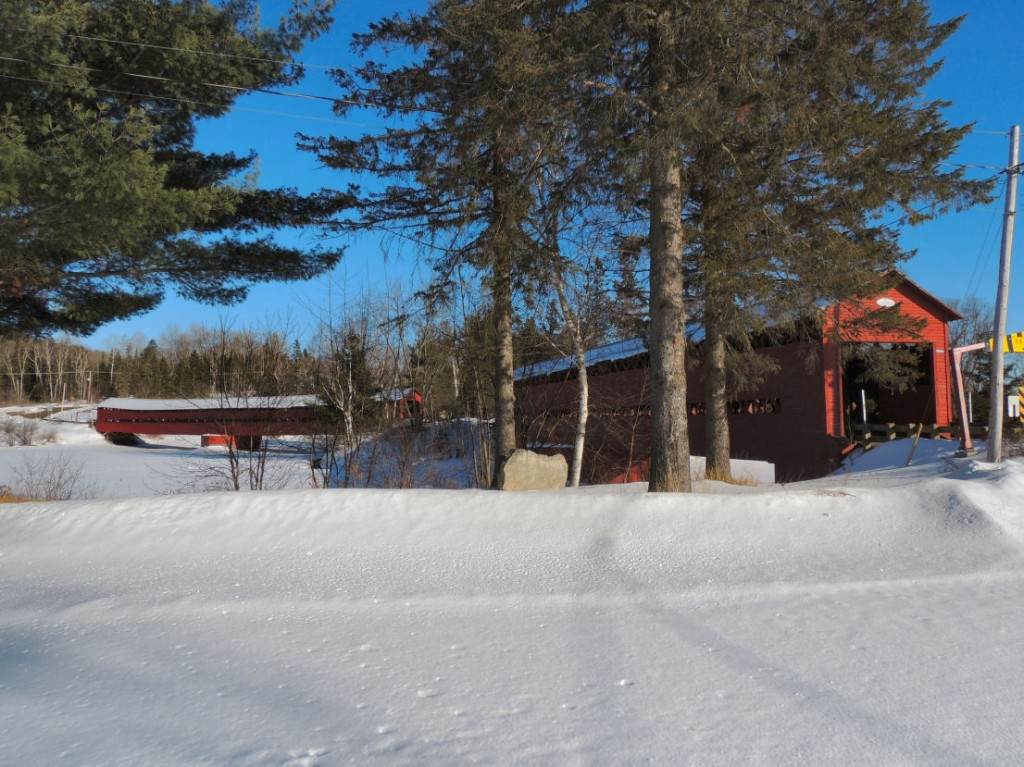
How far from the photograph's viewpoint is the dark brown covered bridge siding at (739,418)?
750 inches

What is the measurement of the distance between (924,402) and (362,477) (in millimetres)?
19199

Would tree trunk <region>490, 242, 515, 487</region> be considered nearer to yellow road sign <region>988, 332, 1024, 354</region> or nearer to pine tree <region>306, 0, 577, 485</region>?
pine tree <region>306, 0, 577, 485</region>

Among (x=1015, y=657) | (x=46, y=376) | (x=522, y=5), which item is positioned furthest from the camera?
(x=46, y=376)

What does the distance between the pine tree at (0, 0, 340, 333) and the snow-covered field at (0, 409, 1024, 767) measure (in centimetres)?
406

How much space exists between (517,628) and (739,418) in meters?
18.7

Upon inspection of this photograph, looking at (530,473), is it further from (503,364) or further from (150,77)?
(150,77)

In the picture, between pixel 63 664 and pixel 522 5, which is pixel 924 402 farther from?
pixel 63 664

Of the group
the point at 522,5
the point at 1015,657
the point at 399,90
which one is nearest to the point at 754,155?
the point at 522,5

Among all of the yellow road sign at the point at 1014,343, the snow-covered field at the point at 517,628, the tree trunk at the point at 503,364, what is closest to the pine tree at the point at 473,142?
the tree trunk at the point at 503,364

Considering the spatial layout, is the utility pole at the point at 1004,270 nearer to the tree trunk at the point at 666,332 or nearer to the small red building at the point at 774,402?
the small red building at the point at 774,402

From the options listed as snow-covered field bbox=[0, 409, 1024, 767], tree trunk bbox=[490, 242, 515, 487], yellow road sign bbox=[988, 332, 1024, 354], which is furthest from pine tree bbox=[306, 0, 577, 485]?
yellow road sign bbox=[988, 332, 1024, 354]

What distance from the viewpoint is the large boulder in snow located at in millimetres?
10695

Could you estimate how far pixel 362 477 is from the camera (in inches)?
562

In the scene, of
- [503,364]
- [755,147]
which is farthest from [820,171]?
[503,364]
